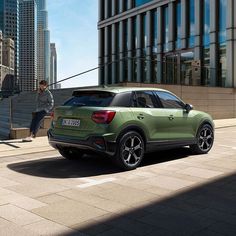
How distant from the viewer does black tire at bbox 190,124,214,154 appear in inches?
366

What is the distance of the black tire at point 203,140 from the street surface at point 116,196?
387 millimetres

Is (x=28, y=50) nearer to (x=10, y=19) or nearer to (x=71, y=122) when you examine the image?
(x=10, y=19)

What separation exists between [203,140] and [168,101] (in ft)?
4.82

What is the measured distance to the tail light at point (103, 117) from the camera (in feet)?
23.4

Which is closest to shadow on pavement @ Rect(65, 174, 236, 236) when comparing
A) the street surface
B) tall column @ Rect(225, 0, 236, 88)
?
the street surface

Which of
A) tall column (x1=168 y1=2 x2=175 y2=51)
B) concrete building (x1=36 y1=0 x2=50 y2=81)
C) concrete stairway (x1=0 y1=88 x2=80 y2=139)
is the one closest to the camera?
concrete stairway (x1=0 y1=88 x2=80 y2=139)

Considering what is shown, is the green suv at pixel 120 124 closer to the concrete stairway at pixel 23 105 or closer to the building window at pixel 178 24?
the concrete stairway at pixel 23 105

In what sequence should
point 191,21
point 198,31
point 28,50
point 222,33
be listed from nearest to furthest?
point 222,33 → point 28,50 → point 198,31 → point 191,21

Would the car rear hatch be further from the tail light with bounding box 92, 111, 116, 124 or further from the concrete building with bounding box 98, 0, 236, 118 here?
the concrete building with bounding box 98, 0, 236, 118

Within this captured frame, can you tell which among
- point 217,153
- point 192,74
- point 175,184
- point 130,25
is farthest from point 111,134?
point 130,25

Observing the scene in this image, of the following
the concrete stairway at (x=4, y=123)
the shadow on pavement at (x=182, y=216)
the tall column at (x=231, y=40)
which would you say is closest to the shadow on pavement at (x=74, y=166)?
the shadow on pavement at (x=182, y=216)

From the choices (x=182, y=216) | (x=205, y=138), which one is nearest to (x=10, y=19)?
(x=205, y=138)

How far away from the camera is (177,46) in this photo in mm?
33750

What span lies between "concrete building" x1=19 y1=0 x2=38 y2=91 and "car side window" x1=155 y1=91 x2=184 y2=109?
50.0ft
